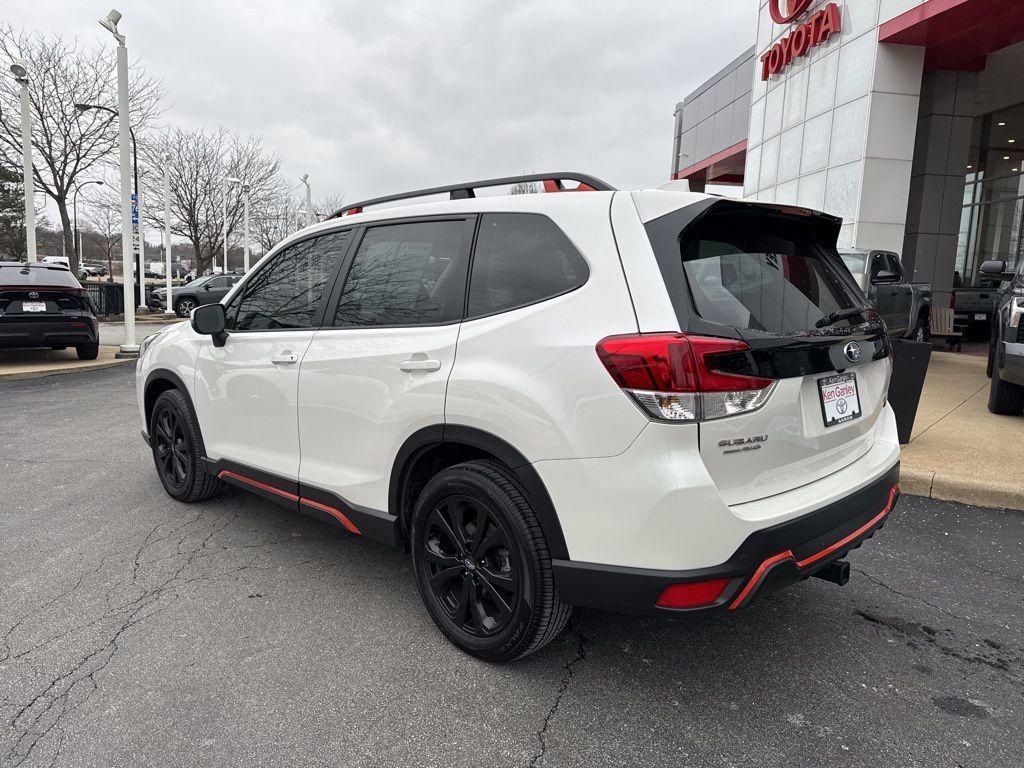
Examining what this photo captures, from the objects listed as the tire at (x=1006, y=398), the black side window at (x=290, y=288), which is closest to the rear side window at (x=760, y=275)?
the black side window at (x=290, y=288)

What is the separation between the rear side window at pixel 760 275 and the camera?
7.42 feet

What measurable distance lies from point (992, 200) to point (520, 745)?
23.9m

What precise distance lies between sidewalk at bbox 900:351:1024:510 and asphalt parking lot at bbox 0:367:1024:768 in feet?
2.31

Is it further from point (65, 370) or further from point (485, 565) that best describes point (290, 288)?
point (65, 370)

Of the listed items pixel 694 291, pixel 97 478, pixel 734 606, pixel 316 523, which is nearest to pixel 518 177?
pixel 694 291

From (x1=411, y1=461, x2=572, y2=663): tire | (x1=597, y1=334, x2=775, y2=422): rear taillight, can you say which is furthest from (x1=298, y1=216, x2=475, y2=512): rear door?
(x1=597, y1=334, x2=775, y2=422): rear taillight

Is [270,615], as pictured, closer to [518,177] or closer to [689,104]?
[518,177]

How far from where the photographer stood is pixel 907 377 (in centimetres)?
534

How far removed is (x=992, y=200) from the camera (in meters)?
20.1

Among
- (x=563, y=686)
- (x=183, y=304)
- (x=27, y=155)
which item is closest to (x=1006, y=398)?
(x=563, y=686)

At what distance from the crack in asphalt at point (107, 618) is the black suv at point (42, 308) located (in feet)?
25.9

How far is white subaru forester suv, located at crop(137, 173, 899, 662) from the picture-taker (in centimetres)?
211

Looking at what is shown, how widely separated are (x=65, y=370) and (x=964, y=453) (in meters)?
11.8

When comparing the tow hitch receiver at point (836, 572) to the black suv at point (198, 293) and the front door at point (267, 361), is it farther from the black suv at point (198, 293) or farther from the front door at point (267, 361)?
the black suv at point (198, 293)
